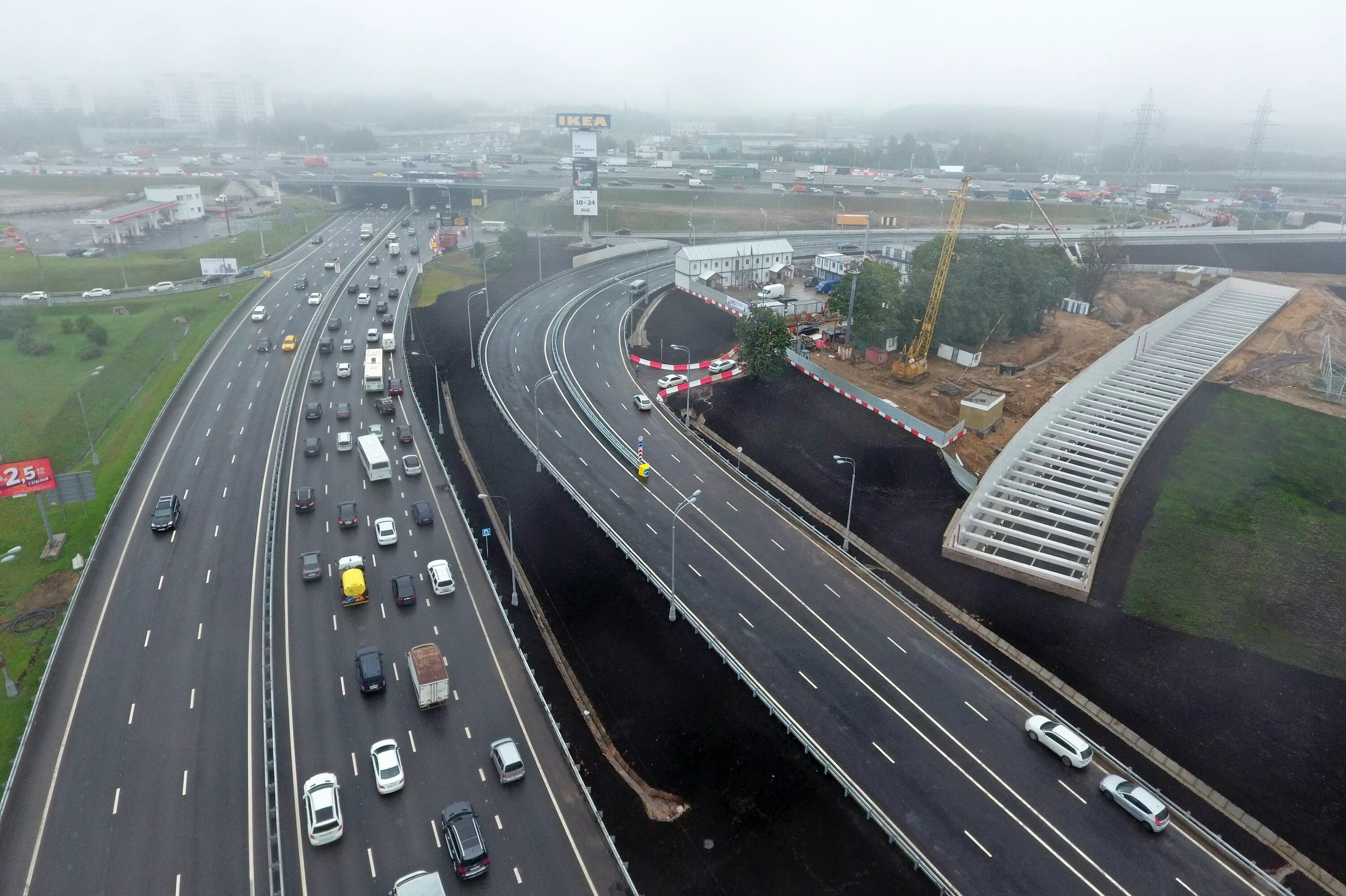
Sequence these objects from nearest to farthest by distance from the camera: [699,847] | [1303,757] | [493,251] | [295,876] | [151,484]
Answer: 1. [295,876]
2. [699,847]
3. [1303,757]
4. [151,484]
5. [493,251]

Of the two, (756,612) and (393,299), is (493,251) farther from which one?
(756,612)

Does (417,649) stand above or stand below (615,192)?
below

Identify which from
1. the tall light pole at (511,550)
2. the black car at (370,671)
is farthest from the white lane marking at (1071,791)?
the black car at (370,671)

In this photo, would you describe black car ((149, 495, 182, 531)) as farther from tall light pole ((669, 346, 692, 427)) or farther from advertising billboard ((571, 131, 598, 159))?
advertising billboard ((571, 131, 598, 159))

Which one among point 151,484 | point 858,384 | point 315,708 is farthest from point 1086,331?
point 151,484

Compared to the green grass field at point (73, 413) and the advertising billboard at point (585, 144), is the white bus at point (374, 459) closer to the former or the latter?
the green grass field at point (73, 413)
